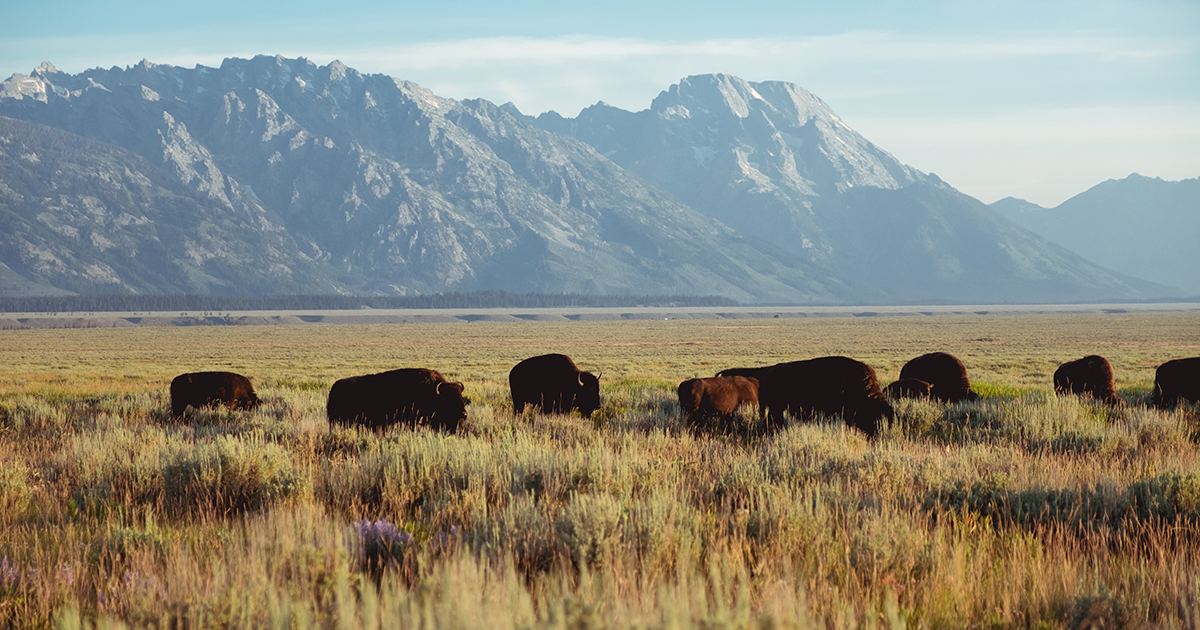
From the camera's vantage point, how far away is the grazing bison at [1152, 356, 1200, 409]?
14.1 metres

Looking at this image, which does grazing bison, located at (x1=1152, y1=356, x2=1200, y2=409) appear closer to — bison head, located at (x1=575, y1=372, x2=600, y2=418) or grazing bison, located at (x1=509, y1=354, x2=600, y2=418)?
bison head, located at (x1=575, y1=372, x2=600, y2=418)

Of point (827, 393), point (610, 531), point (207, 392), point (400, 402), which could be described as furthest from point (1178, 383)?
point (207, 392)

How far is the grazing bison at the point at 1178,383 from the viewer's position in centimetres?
1411

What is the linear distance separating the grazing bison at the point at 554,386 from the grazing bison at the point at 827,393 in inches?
117

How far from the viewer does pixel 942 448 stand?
9609 mm

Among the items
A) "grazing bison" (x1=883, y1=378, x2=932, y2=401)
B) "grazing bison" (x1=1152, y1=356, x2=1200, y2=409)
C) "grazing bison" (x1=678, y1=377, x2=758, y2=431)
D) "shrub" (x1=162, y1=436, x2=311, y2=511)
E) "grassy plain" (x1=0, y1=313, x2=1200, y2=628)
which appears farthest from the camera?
"grazing bison" (x1=883, y1=378, x2=932, y2=401)

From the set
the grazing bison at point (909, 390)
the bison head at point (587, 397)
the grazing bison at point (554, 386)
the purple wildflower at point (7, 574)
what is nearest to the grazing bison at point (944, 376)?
the grazing bison at point (909, 390)

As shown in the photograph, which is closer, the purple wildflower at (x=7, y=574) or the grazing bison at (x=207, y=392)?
the purple wildflower at (x=7, y=574)

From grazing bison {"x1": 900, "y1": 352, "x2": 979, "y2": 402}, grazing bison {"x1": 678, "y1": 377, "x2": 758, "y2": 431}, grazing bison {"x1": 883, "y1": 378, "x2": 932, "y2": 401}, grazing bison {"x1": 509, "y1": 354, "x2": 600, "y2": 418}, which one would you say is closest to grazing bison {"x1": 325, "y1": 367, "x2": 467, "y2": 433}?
grazing bison {"x1": 509, "y1": 354, "x2": 600, "y2": 418}

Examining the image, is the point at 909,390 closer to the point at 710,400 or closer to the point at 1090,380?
the point at 1090,380

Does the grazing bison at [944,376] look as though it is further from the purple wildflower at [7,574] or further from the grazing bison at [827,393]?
the purple wildflower at [7,574]

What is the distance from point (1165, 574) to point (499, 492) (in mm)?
4302

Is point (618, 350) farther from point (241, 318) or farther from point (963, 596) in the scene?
point (241, 318)

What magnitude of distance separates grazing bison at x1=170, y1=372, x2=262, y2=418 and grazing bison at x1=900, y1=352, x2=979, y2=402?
12.4 meters
